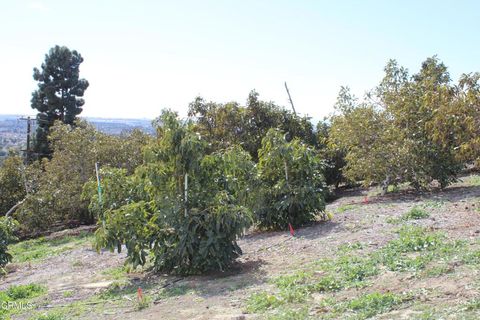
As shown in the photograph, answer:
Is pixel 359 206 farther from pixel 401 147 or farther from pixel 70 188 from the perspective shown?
pixel 70 188

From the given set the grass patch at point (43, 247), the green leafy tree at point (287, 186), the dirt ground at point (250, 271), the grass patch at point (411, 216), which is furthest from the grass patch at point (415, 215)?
the grass patch at point (43, 247)

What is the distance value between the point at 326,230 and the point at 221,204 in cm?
302

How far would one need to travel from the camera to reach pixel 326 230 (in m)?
10.0

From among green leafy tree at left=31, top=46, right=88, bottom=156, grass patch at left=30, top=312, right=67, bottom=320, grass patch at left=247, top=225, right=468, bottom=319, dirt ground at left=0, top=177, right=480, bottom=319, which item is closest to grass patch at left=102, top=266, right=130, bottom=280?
dirt ground at left=0, top=177, right=480, bottom=319

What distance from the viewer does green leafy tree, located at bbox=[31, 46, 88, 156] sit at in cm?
3191

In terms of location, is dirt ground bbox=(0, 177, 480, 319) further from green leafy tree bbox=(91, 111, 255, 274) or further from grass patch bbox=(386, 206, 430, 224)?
green leafy tree bbox=(91, 111, 255, 274)

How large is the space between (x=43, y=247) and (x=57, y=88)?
64.1ft

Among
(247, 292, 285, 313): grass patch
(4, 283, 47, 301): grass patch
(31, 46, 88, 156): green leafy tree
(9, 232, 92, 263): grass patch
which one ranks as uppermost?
(31, 46, 88, 156): green leafy tree

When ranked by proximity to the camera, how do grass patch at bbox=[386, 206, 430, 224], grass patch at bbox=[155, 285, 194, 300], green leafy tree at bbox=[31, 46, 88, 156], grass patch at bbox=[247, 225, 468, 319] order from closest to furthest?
1. grass patch at bbox=[247, 225, 468, 319]
2. grass patch at bbox=[155, 285, 194, 300]
3. grass patch at bbox=[386, 206, 430, 224]
4. green leafy tree at bbox=[31, 46, 88, 156]

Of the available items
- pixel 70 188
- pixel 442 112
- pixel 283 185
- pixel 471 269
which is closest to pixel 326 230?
pixel 283 185

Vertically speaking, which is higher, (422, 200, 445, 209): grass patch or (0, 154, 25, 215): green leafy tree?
(422, 200, 445, 209): grass patch

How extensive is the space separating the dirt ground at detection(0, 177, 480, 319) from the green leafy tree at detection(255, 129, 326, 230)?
1.38 ft

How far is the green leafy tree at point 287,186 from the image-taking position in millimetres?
11039

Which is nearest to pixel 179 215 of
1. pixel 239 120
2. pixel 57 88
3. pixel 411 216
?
pixel 411 216
